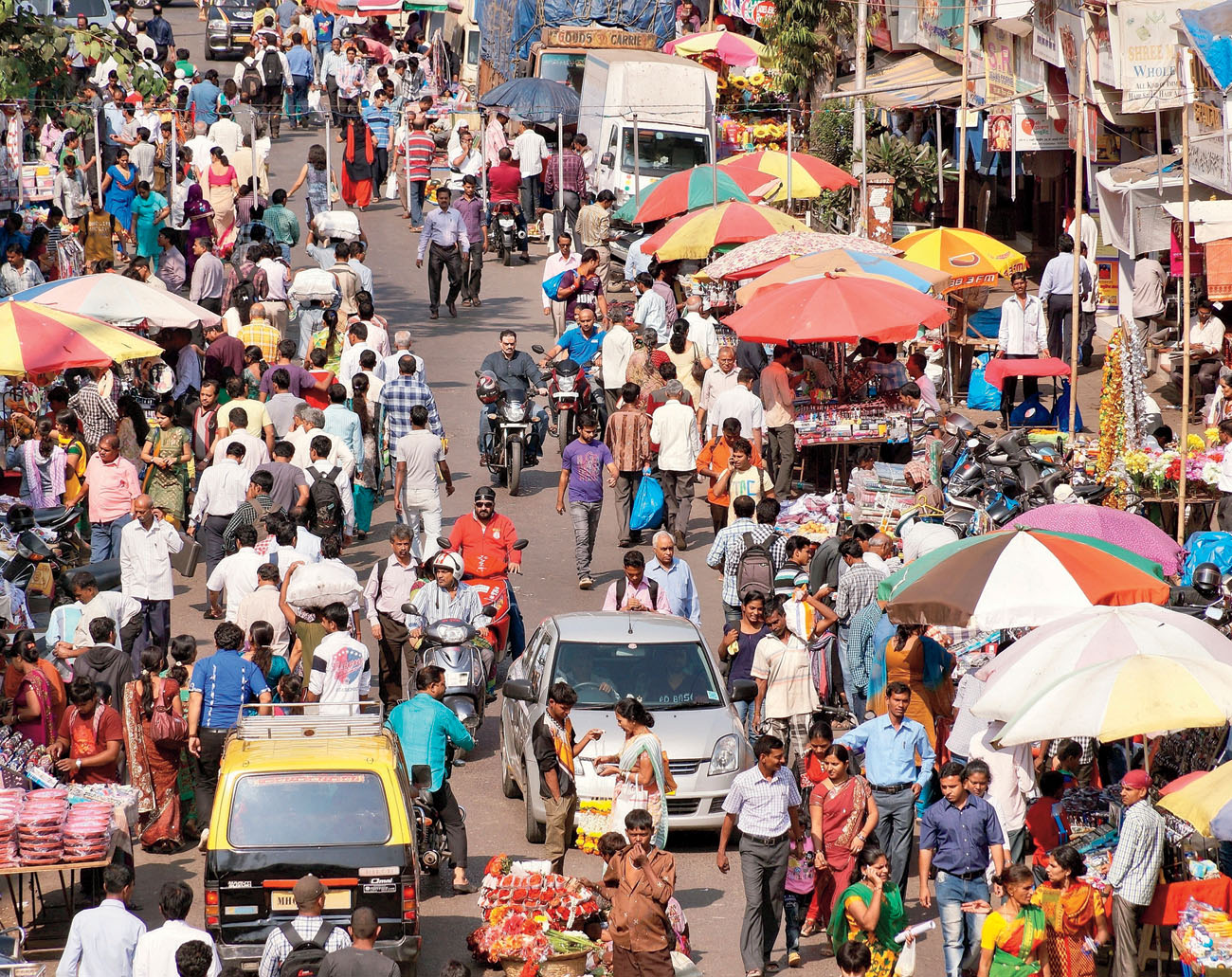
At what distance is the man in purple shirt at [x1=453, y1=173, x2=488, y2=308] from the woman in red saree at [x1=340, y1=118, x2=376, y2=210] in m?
4.85

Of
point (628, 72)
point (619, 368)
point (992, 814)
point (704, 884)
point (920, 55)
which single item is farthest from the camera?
point (920, 55)

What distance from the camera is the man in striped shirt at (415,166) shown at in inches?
1246

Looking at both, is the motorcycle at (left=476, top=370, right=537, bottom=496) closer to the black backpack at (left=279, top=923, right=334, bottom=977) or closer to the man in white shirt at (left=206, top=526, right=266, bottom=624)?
the man in white shirt at (left=206, top=526, right=266, bottom=624)

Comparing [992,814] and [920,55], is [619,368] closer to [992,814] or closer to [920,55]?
[992,814]

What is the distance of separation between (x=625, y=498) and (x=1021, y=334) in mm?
6023

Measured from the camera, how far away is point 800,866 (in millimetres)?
11406

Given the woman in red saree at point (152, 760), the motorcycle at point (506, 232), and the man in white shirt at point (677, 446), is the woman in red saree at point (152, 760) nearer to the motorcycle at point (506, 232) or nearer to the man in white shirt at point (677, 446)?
the man in white shirt at point (677, 446)

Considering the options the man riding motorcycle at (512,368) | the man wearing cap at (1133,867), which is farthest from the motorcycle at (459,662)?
the man riding motorcycle at (512,368)

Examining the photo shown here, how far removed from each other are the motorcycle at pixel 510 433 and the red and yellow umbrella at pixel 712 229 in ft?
12.5

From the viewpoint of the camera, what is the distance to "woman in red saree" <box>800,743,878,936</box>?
11.3 meters

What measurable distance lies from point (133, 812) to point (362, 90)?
28.0 m

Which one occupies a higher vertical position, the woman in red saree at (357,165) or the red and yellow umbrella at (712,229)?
the woman in red saree at (357,165)

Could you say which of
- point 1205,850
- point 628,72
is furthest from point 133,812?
point 628,72

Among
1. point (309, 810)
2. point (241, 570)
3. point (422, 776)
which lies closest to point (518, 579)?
point (241, 570)
